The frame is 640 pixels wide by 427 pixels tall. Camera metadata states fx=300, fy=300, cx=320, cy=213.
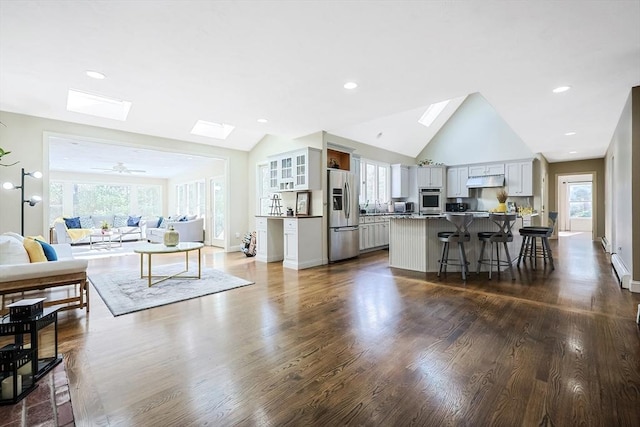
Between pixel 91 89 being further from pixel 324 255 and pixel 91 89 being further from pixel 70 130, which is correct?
pixel 324 255

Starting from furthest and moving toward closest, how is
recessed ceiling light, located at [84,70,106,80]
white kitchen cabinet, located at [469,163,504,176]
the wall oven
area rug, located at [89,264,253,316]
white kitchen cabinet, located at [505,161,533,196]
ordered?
the wall oven, white kitchen cabinet, located at [469,163,504,176], white kitchen cabinet, located at [505,161,533,196], area rug, located at [89,264,253,316], recessed ceiling light, located at [84,70,106,80]

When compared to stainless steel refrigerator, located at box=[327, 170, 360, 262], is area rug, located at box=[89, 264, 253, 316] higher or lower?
lower

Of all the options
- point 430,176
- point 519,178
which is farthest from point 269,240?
point 519,178

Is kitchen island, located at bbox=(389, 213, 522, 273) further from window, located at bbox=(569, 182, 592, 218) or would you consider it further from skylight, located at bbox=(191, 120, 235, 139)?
window, located at bbox=(569, 182, 592, 218)

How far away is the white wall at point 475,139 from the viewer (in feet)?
26.5

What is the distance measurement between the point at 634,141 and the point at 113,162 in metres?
11.7

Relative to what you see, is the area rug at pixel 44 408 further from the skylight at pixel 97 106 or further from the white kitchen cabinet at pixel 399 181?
the white kitchen cabinet at pixel 399 181

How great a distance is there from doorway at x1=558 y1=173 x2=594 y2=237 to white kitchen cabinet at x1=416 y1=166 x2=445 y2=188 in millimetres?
6822

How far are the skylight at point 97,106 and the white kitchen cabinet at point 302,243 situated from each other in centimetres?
367

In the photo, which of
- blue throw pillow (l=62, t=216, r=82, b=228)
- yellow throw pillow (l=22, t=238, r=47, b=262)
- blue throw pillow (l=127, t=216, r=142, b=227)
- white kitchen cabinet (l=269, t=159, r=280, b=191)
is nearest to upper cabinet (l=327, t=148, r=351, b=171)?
white kitchen cabinet (l=269, t=159, r=280, b=191)

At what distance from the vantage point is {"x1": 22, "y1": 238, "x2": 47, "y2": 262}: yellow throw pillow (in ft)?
10.1

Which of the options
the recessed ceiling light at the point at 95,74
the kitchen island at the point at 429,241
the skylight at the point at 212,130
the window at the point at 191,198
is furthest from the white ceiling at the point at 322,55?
the window at the point at 191,198

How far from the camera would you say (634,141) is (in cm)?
368

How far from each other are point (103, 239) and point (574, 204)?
57.7 ft
